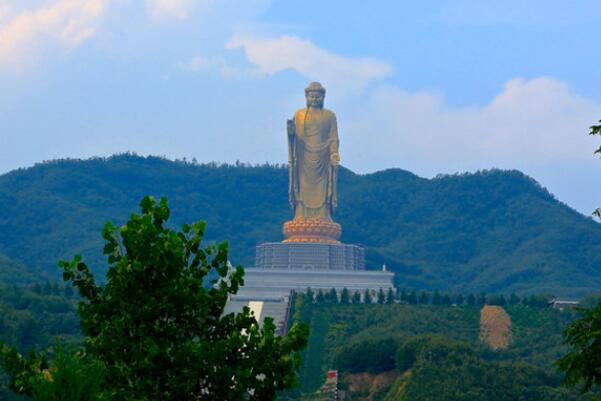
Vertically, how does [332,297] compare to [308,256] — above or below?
below

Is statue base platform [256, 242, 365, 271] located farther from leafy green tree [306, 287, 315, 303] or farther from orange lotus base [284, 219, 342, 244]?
leafy green tree [306, 287, 315, 303]

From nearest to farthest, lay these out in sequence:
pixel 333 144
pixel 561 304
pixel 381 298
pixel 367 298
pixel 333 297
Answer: pixel 333 297
pixel 367 298
pixel 381 298
pixel 561 304
pixel 333 144

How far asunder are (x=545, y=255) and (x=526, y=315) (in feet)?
122

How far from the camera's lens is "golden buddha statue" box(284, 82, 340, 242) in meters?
63.9

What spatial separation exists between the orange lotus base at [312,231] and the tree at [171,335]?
51.1 m

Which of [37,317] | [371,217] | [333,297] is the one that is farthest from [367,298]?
[371,217]

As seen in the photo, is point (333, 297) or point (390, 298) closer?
point (333, 297)

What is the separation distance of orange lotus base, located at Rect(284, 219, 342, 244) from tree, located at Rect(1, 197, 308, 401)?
51115mm

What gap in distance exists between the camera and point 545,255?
91.4 m

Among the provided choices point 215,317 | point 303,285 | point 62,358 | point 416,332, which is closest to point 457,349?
point 416,332

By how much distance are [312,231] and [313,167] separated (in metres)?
2.58

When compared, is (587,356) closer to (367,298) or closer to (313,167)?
(367,298)

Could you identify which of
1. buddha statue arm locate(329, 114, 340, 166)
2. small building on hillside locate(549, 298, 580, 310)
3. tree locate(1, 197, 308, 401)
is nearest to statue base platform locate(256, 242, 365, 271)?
buddha statue arm locate(329, 114, 340, 166)

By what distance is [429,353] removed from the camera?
146ft
